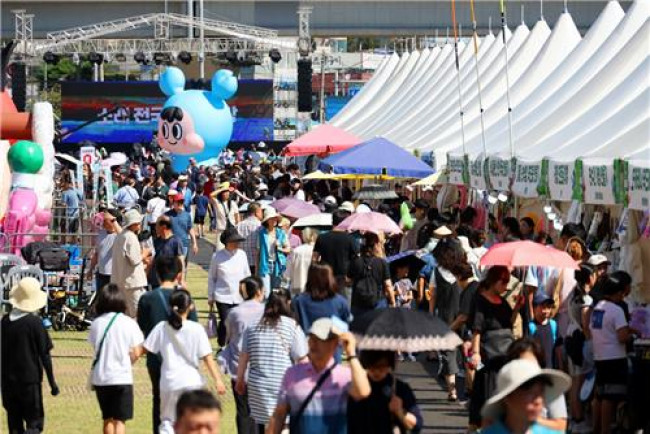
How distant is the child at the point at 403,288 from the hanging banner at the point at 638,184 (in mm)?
3739

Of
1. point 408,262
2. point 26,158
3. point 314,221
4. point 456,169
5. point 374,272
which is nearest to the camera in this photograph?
point 374,272

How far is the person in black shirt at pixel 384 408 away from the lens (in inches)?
341

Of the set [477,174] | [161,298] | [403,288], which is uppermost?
[477,174]

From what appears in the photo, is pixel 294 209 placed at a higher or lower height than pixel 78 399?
higher

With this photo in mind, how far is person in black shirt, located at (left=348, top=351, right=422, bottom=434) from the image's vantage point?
867cm

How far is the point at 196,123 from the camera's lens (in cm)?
3912

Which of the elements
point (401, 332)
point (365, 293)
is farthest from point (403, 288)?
point (401, 332)

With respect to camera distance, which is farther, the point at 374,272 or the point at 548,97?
the point at 548,97

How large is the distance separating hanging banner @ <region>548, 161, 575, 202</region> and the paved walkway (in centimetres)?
211

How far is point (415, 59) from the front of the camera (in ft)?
142

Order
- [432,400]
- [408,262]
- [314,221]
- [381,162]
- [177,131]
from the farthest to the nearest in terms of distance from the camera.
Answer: [177,131]
[381,162]
[314,221]
[408,262]
[432,400]

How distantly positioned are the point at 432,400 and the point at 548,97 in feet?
22.3

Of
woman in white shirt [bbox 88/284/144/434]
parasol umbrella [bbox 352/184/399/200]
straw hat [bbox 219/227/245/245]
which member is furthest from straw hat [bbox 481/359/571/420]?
parasol umbrella [bbox 352/184/399/200]

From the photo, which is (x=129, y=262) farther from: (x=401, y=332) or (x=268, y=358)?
(x=401, y=332)
